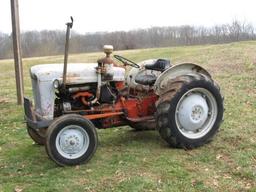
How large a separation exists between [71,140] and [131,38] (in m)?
53.5

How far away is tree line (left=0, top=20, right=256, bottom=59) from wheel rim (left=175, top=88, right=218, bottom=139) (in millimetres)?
40928

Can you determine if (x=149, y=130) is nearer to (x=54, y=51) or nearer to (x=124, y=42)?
(x=124, y=42)

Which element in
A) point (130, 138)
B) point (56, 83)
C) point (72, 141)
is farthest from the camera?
point (130, 138)

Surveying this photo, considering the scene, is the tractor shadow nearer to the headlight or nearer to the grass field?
the grass field

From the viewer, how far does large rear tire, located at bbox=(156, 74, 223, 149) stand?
21.4 ft

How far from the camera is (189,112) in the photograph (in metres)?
6.79

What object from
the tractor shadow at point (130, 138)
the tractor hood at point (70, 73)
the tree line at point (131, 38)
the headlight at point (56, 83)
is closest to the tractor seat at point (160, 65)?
the tractor hood at point (70, 73)

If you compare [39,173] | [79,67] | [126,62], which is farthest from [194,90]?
[39,173]

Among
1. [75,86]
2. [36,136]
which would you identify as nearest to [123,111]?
[75,86]

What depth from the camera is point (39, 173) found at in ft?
19.9

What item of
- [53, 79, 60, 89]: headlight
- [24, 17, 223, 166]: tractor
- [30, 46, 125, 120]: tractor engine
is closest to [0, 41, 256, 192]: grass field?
[24, 17, 223, 166]: tractor

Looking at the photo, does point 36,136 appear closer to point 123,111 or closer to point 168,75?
point 123,111

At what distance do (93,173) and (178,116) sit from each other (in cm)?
151

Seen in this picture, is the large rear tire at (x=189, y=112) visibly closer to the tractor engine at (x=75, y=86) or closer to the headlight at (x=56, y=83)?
the tractor engine at (x=75, y=86)
